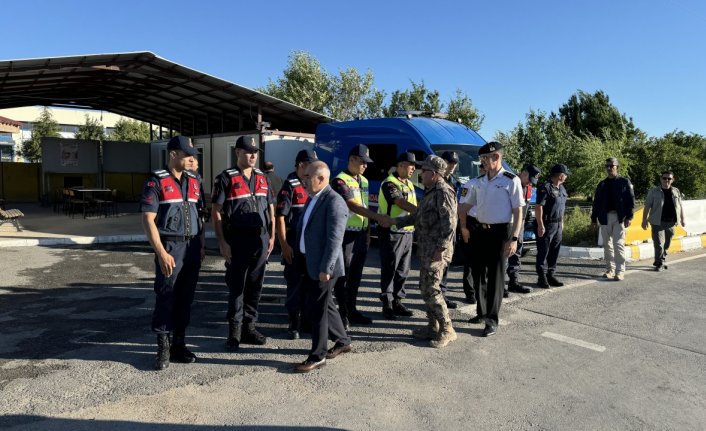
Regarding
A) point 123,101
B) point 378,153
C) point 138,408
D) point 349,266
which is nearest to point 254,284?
point 349,266

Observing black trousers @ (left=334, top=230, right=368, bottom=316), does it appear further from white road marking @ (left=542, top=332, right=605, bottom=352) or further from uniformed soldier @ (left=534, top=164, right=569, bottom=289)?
uniformed soldier @ (left=534, top=164, right=569, bottom=289)

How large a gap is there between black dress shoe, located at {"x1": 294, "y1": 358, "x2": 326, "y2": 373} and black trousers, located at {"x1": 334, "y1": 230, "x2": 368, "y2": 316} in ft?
2.84

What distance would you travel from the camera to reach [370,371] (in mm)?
4027

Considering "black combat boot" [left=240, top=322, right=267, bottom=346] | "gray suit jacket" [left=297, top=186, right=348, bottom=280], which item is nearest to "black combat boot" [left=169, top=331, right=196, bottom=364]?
"black combat boot" [left=240, top=322, right=267, bottom=346]

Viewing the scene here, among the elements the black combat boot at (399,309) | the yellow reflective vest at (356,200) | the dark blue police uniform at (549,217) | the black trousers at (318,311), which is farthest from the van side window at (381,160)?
Answer: the black trousers at (318,311)

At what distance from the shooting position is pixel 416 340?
4.84m

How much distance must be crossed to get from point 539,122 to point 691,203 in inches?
645

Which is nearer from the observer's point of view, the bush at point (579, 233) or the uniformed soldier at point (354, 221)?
the uniformed soldier at point (354, 221)

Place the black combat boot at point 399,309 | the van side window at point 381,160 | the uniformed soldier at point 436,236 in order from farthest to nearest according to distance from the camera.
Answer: the van side window at point 381,160
the black combat boot at point 399,309
the uniformed soldier at point 436,236

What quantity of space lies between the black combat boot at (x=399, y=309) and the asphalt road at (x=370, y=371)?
0.17m

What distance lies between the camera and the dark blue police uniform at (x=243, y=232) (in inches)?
173

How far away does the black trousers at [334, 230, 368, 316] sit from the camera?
191 inches

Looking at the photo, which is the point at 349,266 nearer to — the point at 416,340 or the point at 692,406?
the point at 416,340

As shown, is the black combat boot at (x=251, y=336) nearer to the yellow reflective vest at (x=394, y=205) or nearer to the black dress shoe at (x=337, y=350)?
the black dress shoe at (x=337, y=350)
